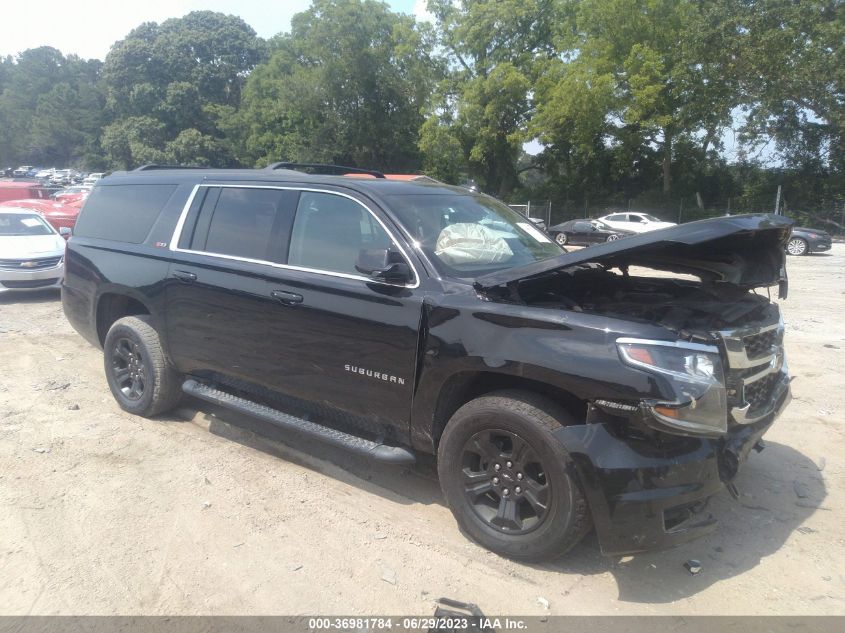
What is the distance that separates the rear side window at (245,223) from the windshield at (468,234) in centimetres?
83

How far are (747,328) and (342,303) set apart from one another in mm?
2237

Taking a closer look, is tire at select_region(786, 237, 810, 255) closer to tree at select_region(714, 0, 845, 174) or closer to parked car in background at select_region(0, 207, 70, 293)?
tree at select_region(714, 0, 845, 174)

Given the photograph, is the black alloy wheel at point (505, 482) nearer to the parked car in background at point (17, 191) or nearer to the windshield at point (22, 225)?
the windshield at point (22, 225)

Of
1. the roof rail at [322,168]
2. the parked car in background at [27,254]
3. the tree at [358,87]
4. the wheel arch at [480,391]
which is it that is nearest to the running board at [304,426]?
the wheel arch at [480,391]

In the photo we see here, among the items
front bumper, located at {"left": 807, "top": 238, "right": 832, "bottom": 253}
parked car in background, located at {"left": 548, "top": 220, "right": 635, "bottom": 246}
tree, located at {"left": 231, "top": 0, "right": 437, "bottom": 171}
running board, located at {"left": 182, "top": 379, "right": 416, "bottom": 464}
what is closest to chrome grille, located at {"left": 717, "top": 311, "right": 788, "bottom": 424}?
running board, located at {"left": 182, "top": 379, "right": 416, "bottom": 464}

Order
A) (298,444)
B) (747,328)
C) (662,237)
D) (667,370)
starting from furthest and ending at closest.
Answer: (298,444)
(747,328)
(662,237)
(667,370)

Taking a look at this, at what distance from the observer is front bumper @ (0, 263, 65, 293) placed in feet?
33.5

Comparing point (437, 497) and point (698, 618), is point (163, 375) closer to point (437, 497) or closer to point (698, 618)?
point (437, 497)

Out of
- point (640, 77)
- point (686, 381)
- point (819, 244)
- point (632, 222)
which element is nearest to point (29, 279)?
point (686, 381)

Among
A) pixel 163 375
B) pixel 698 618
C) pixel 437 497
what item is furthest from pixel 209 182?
pixel 698 618

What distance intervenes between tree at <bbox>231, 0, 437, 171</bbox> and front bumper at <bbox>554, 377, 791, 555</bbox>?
123 feet

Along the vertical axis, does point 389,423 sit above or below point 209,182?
below

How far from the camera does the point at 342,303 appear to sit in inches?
146

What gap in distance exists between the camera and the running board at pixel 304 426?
3.54 meters
